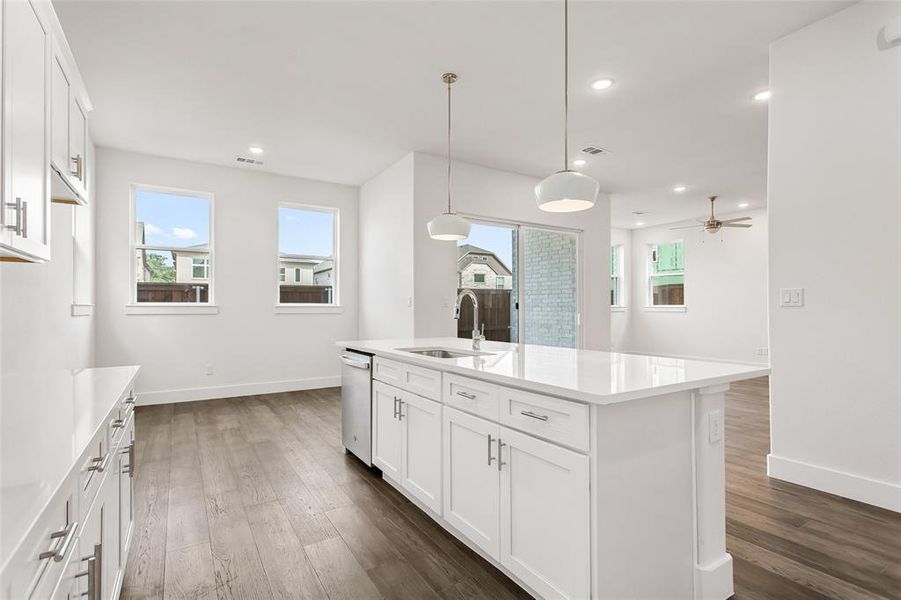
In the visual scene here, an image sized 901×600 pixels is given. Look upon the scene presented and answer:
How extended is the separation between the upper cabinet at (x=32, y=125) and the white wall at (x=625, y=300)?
9555mm

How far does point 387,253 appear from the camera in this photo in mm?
5660

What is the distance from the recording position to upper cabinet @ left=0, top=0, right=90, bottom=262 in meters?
1.13

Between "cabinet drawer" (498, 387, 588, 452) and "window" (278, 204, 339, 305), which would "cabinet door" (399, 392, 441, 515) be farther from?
"window" (278, 204, 339, 305)

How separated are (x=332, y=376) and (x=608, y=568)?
17.4 ft

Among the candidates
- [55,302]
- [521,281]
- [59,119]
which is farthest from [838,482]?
[55,302]

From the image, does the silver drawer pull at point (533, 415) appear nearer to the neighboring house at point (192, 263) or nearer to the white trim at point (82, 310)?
the white trim at point (82, 310)

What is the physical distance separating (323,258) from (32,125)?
5.11 metres

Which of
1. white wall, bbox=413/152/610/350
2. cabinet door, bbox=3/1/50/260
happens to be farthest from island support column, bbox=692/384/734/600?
white wall, bbox=413/152/610/350

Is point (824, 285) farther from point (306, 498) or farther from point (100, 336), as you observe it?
point (100, 336)

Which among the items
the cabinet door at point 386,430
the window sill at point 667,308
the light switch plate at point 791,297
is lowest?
the cabinet door at point 386,430

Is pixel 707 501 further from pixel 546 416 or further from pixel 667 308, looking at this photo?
pixel 667 308

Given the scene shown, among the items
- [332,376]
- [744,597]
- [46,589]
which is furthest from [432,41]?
[332,376]

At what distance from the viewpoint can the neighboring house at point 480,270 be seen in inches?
215

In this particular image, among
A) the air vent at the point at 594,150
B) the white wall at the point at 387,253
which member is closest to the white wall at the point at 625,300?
the air vent at the point at 594,150
